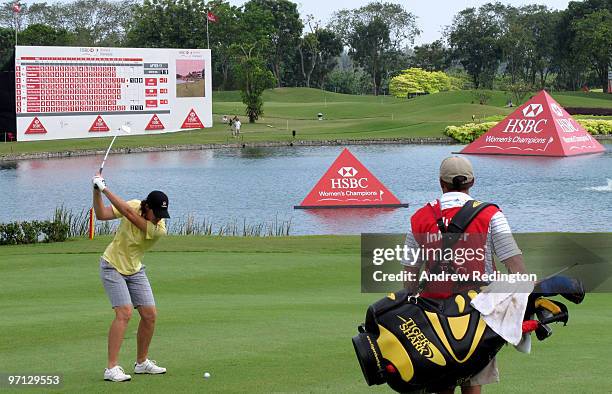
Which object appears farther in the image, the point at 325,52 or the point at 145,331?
the point at 325,52

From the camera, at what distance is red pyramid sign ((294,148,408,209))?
132ft

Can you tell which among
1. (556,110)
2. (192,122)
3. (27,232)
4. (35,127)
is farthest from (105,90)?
(27,232)

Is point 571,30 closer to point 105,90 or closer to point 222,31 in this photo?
point 222,31

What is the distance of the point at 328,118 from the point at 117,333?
95.0 metres

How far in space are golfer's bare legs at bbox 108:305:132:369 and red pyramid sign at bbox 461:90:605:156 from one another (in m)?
53.6

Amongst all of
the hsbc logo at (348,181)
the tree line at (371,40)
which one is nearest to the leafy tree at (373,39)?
the tree line at (371,40)

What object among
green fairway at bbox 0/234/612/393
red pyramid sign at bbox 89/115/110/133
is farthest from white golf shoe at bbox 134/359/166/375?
red pyramid sign at bbox 89/115/110/133

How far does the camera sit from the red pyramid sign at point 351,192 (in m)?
40.2

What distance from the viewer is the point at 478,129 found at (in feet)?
262

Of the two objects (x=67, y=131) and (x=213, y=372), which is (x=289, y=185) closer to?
(x=67, y=131)

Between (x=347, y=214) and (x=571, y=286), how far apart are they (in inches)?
1291

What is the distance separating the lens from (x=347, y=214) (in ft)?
128

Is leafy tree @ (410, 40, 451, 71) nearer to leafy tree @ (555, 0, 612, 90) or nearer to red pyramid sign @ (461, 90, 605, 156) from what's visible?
leafy tree @ (555, 0, 612, 90)

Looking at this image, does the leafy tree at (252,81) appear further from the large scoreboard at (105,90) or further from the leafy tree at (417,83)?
the leafy tree at (417,83)
